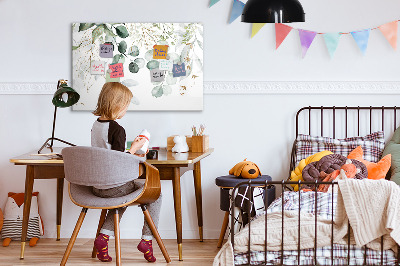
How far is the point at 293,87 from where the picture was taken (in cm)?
439

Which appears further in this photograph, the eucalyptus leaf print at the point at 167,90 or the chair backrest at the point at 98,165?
the eucalyptus leaf print at the point at 167,90

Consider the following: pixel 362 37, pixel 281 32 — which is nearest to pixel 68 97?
pixel 281 32

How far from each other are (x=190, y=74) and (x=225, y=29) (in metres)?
0.40

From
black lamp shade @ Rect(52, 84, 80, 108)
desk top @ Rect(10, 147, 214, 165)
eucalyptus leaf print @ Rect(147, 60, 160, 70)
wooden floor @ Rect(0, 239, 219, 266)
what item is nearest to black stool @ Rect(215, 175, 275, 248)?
desk top @ Rect(10, 147, 214, 165)

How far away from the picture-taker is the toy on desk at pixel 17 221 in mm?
4312

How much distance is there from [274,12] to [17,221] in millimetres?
2383

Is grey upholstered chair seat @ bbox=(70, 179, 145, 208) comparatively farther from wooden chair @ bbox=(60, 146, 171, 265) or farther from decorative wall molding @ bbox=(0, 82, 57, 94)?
decorative wall molding @ bbox=(0, 82, 57, 94)

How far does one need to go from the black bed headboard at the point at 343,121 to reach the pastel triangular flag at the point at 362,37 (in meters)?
Answer: 0.43

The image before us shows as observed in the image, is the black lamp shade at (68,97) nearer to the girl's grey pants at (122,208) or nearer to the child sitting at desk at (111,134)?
the child sitting at desk at (111,134)

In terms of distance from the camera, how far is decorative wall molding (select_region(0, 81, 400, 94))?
436 centimetres

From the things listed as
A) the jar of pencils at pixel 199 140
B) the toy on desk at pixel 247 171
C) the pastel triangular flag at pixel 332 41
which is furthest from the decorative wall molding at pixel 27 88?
the pastel triangular flag at pixel 332 41

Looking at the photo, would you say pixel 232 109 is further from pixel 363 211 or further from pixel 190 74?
pixel 363 211

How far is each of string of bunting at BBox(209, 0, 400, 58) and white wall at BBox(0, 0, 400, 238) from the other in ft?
0.13

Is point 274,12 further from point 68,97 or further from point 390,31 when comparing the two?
point 68,97
